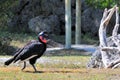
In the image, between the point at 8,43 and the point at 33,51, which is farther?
the point at 8,43

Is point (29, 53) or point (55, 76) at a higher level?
point (29, 53)

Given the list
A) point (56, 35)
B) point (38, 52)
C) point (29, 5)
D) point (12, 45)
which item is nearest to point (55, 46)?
point (12, 45)

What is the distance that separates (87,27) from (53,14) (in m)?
3.02

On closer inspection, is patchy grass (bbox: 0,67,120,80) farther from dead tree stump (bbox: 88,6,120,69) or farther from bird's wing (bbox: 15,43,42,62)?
dead tree stump (bbox: 88,6,120,69)

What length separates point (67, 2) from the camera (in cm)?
2759

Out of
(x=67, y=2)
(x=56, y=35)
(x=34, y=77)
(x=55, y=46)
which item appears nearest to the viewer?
(x=34, y=77)

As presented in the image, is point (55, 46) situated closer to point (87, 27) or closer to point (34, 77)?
point (87, 27)

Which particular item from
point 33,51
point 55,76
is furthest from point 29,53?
point 55,76

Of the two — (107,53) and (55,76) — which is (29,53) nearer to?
(55,76)

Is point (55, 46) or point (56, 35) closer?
point (55, 46)

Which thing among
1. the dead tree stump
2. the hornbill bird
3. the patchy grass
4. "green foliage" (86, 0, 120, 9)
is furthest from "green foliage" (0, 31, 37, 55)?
the patchy grass

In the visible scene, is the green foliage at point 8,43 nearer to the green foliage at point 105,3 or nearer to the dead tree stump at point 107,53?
the green foliage at point 105,3

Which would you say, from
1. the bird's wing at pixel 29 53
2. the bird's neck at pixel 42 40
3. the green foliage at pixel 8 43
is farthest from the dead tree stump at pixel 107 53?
the green foliage at pixel 8 43

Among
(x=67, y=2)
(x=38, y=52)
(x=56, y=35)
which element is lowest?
(x=56, y=35)
